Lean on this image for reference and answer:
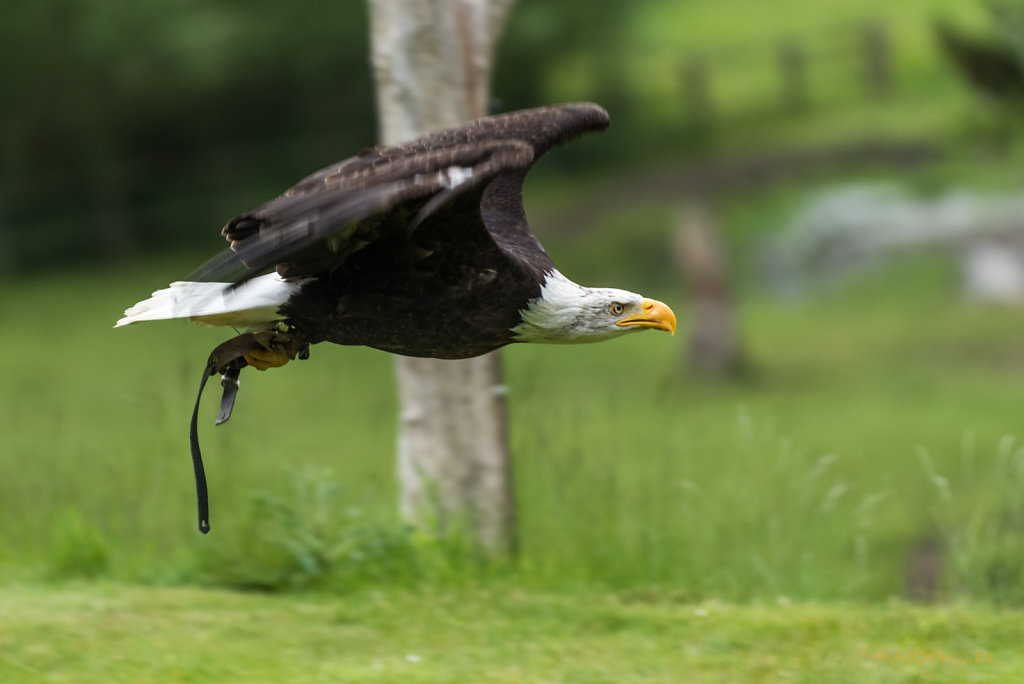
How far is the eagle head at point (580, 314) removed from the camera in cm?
407

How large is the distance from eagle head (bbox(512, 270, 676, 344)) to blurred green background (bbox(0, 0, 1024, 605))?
2.32m

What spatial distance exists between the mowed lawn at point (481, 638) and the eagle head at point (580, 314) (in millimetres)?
1543

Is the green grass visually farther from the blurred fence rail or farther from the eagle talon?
the blurred fence rail

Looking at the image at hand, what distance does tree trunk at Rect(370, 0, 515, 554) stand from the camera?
261 inches

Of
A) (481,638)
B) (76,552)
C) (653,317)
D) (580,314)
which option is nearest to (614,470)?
(481,638)

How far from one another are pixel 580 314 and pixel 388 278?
0.66 meters

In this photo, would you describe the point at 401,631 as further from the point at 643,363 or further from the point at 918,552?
the point at 643,363

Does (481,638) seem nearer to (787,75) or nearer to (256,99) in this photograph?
(256,99)

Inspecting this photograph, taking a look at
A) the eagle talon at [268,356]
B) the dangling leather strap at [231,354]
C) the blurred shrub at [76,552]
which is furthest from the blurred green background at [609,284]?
the eagle talon at [268,356]

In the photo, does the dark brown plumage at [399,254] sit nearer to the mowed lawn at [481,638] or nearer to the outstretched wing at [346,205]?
the outstretched wing at [346,205]

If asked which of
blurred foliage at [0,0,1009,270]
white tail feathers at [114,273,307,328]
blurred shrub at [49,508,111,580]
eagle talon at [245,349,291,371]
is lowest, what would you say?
blurred shrub at [49,508,111,580]

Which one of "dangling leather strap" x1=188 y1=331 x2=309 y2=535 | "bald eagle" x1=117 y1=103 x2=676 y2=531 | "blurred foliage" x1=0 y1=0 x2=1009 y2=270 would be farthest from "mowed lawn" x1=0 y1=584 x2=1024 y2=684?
"blurred foliage" x1=0 y1=0 x2=1009 y2=270

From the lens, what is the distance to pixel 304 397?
1680 cm

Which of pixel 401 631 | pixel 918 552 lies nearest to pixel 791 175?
pixel 918 552
